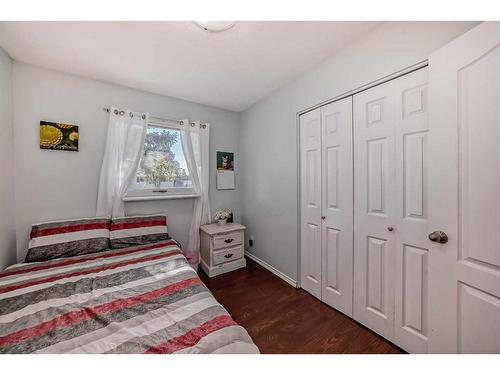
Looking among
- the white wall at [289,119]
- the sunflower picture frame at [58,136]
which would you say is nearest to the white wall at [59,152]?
the sunflower picture frame at [58,136]

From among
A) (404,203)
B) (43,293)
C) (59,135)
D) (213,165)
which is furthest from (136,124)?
(404,203)

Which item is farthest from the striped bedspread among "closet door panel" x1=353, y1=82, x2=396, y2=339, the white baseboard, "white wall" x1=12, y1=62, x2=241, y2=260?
the white baseboard

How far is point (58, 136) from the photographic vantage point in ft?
6.47

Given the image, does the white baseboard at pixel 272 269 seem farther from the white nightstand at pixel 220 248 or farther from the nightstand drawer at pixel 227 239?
the nightstand drawer at pixel 227 239

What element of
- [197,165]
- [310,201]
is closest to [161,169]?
[197,165]

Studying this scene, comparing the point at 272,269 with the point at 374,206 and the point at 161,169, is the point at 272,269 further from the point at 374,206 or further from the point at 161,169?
the point at 161,169

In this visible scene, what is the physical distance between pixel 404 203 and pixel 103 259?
8.19 feet

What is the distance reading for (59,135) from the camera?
6.48 ft

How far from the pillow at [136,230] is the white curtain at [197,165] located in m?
0.51

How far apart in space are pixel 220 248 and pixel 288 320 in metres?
1.19

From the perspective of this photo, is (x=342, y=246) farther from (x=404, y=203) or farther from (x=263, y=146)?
(x=263, y=146)

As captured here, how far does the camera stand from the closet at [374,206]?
125 centimetres

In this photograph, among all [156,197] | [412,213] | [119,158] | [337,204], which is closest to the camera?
[412,213]

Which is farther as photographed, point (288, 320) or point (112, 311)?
point (288, 320)
